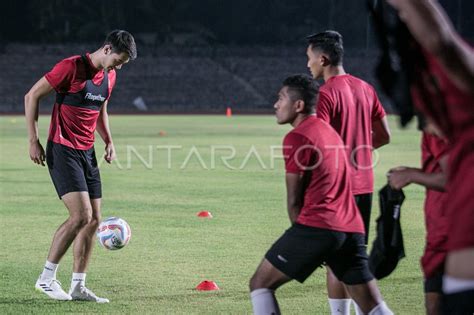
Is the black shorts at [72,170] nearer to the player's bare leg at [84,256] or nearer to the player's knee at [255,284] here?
the player's bare leg at [84,256]

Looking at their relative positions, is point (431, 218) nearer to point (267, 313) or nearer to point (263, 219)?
point (267, 313)

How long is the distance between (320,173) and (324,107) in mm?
1143

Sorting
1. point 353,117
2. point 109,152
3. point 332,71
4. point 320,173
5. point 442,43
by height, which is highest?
point 442,43

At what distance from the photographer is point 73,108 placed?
8.41 metres

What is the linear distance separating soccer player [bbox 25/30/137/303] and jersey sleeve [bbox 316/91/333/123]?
208cm

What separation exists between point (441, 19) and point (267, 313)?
2.70m

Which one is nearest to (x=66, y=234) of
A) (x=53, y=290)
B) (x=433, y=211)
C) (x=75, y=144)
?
(x=53, y=290)

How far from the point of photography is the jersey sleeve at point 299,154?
5.39m

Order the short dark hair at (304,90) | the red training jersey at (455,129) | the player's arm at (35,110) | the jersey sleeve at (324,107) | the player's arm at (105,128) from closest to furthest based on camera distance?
the red training jersey at (455,129)
the short dark hair at (304,90)
the jersey sleeve at (324,107)
the player's arm at (35,110)
the player's arm at (105,128)

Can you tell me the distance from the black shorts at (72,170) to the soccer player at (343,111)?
8.10 feet

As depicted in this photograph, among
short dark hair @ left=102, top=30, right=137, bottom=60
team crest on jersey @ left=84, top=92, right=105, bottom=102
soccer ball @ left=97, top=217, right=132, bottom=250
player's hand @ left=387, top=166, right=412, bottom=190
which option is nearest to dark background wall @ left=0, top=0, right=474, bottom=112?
soccer ball @ left=97, top=217, right=132, bottom=250

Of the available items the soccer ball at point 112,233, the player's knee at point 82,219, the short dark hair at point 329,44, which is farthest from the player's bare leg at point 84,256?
the short dark hair at point 329,44

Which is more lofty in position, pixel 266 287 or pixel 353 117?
pixel 353 117

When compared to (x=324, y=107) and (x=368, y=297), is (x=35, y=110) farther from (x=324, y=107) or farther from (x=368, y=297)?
(x=368, y=297)
